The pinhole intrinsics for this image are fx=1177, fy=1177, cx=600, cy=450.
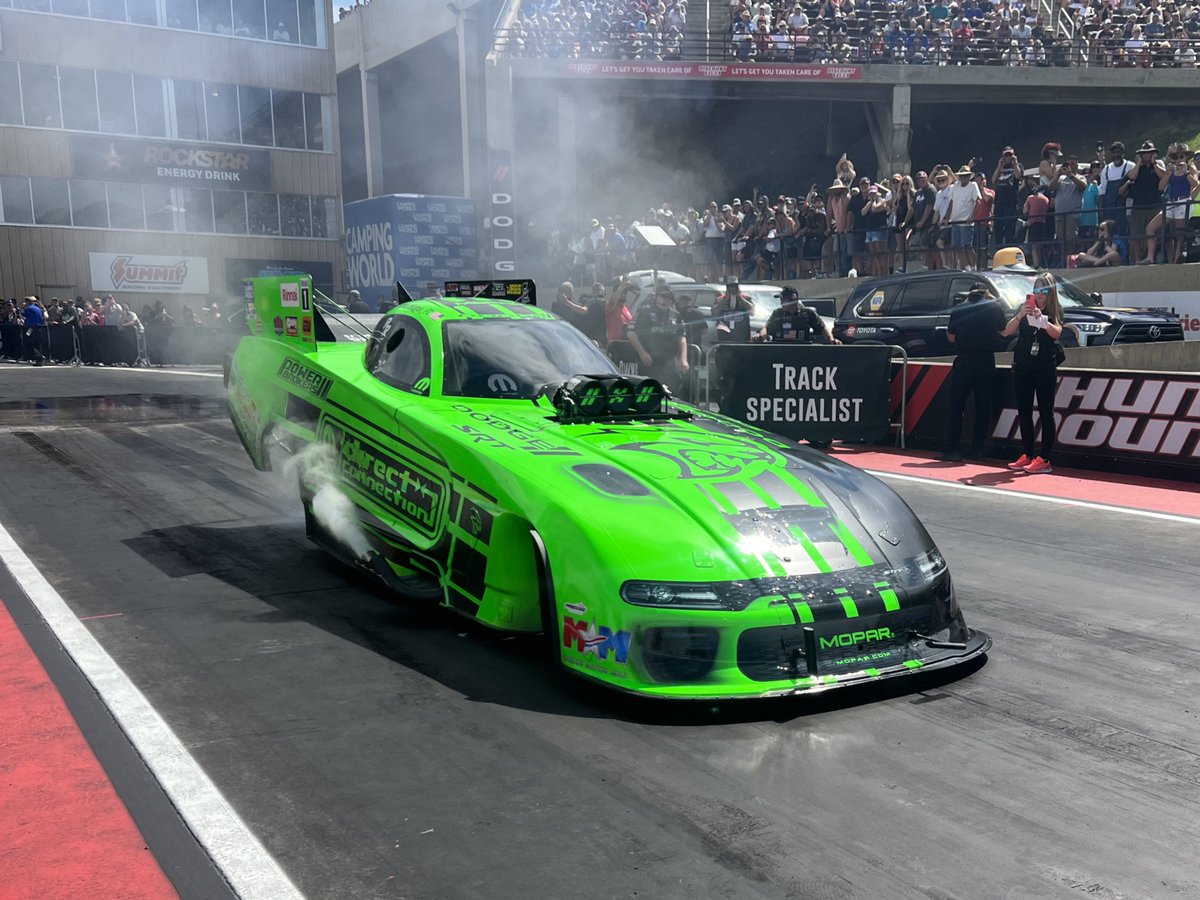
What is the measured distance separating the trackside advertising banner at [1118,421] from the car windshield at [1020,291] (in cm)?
286

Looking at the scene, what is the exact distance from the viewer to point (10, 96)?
120 ft

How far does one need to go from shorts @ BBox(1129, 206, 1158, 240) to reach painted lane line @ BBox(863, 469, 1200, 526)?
8.87 meters

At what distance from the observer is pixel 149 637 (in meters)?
5.70

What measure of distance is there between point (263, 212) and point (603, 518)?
132 feet

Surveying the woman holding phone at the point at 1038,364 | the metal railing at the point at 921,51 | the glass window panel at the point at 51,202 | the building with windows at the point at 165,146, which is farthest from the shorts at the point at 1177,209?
the glass window panel at the point at 51,202

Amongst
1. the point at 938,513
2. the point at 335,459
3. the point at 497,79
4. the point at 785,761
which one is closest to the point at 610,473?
the point at 785,761

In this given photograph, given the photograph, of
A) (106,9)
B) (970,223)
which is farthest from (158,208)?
(970,223)

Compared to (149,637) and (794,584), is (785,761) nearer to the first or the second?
(794,584)

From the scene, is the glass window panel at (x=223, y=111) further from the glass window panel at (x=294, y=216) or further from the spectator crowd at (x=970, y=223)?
the spectator crowd at (x=970, y=223)

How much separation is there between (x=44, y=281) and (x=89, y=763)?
1479 inches

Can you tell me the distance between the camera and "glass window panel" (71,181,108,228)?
3800cm

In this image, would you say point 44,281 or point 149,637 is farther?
point 44,281

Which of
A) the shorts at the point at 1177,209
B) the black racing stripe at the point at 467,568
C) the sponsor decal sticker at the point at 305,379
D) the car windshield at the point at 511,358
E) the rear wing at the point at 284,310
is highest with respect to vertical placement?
the shorts at the point at 1177,209

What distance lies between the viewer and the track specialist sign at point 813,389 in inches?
A: 500
